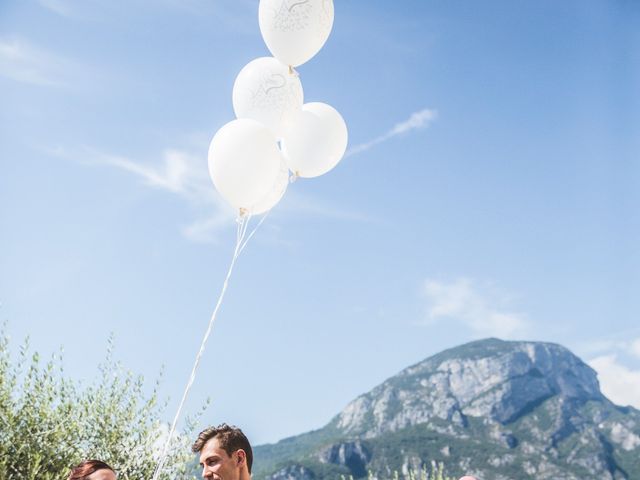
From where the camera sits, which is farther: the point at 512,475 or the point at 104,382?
the point at 512,475

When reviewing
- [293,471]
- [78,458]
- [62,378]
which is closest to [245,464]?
[78,458]

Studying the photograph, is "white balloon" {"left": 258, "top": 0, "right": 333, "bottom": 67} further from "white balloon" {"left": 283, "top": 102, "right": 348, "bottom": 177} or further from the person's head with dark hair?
the person's head with dark hair

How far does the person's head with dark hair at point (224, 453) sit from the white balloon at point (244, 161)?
2839 millimetres

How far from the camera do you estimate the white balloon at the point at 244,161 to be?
5941 millimetres

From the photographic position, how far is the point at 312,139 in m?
6.48

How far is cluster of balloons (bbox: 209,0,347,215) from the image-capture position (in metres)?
6.01

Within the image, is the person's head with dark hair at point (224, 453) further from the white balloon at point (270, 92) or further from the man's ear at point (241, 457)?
the white balloon at point (270, 92)

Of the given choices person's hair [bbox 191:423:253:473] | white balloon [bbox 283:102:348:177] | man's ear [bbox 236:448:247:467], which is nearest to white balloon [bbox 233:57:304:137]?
white balloon [bbox 283:102:348:177]

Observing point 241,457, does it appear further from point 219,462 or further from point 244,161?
point 244,161

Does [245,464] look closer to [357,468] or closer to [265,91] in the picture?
[265,91]

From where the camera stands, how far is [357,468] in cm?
19362

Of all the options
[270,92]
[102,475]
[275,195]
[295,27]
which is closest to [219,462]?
[102,475]

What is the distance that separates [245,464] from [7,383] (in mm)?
9619

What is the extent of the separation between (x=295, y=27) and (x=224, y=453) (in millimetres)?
4079
